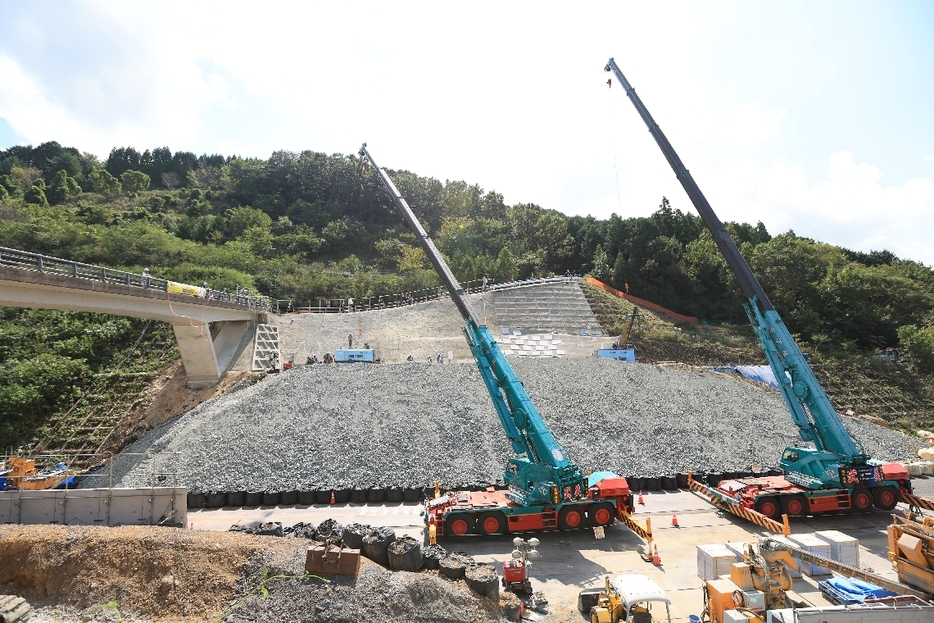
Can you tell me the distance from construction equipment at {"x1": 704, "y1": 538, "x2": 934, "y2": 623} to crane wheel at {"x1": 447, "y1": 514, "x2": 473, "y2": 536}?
6472mm

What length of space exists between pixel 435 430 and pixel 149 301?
14.2 metres

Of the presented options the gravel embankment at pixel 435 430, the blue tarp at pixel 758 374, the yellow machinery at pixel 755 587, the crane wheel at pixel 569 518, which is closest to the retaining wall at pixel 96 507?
the gravel embankment at pixel 435 430

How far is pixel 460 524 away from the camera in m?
14.1

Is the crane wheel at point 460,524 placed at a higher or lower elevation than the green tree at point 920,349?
lower

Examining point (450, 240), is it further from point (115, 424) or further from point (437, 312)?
point (115, 424)

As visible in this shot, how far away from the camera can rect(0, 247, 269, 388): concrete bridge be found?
18297 mm

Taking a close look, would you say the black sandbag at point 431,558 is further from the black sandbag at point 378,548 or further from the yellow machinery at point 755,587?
the yellow machinery at point 755,587

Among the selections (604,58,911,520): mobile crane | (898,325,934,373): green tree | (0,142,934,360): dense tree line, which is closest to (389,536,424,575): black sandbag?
(604,58,911,520): mobile crane

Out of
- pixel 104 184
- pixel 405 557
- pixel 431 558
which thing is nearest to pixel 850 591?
pixel 431 558

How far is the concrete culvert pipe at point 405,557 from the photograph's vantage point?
1039 cm

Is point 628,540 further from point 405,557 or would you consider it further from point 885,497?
point 885,497

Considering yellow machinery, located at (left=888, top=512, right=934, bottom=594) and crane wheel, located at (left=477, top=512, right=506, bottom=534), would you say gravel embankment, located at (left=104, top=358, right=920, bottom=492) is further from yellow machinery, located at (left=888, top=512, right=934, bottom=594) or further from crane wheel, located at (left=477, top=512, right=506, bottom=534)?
yellow machinery, located at (left=888, top=512, right=934, bottom=594)

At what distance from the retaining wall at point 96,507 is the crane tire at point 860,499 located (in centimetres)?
1885

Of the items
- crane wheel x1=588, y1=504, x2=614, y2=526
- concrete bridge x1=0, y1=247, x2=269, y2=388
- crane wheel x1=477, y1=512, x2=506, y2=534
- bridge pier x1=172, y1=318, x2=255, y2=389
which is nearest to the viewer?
crane wheel x1=477, y1=512, x2=506, y2=534
